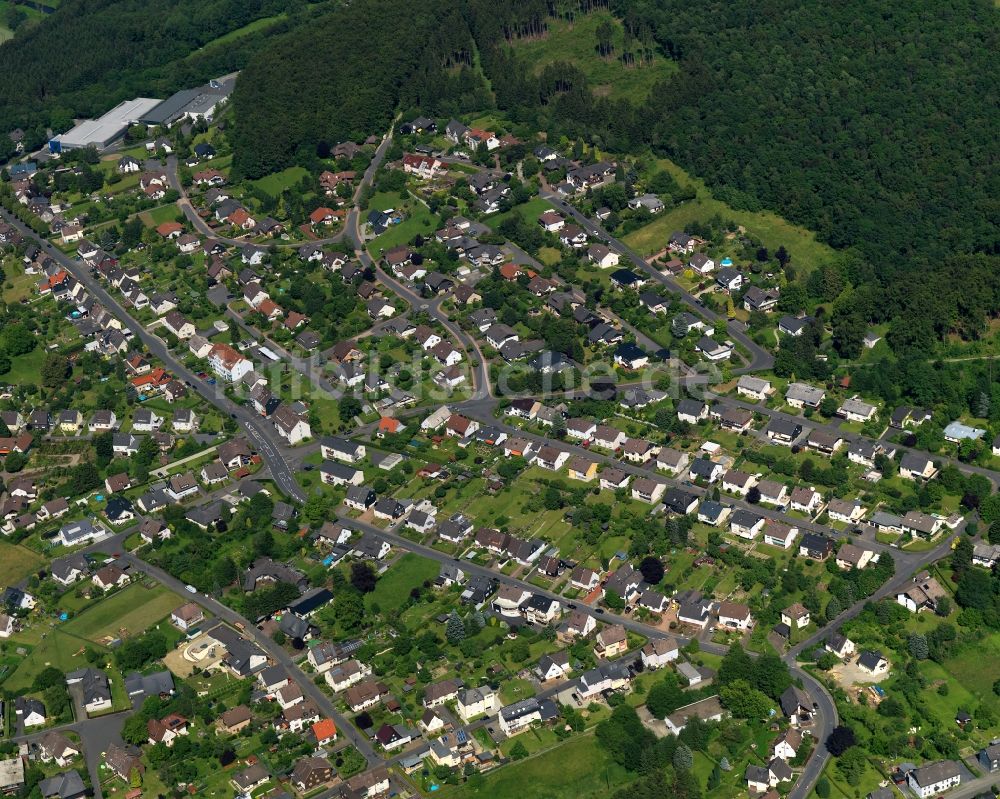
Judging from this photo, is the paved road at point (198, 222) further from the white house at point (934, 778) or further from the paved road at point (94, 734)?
the white house at point (934, 778)

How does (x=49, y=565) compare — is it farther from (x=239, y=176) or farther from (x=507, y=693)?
(x=239, y=176)

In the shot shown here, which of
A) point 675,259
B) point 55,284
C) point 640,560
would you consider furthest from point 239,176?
point 640,560

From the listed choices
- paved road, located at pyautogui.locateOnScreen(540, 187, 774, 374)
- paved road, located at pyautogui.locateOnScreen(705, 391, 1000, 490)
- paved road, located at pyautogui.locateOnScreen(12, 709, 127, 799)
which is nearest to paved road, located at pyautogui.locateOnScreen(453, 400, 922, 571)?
paved road, located at pyautogui.locateOnScreen(705, 391, 1000, 490)

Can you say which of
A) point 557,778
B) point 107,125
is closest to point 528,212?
point 107,125

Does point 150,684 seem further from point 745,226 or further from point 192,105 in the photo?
point 192,105

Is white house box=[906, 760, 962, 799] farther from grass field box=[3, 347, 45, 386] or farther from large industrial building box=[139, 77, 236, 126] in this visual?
large industrial building box=[139, 77, 236, 126]

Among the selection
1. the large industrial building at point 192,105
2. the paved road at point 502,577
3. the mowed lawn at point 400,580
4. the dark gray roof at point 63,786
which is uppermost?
the large industrial building at point 192,105

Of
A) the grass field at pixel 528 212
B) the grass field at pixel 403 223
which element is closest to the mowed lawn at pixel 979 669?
the grass field at pixel 528 212
